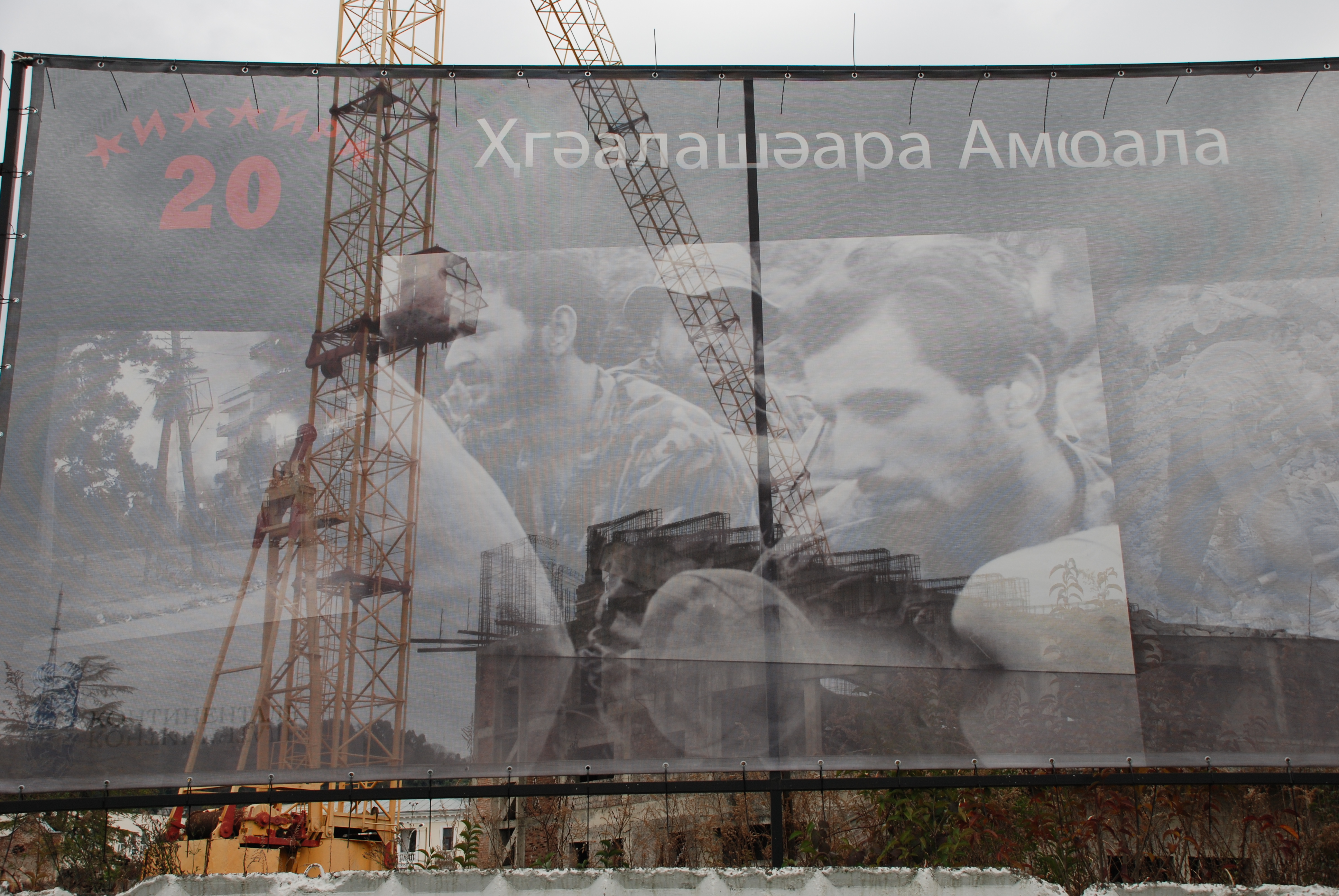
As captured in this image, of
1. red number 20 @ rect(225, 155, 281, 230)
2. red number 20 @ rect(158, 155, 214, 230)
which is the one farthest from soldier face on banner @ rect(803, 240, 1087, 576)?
red number 20 @ rect(158, 155, 214, 230)

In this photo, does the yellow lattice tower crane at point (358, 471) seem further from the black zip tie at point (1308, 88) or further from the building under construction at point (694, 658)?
the black zip tie at point (1308, 88)

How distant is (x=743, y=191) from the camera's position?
424cm

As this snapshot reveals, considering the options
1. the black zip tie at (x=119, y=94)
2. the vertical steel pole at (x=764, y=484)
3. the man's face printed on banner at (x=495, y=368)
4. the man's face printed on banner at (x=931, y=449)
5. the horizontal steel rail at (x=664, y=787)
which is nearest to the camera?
the horizontal steel rail at (x=664, y=787)

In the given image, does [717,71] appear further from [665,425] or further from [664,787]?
[664,787]

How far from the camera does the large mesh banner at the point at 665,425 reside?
12.1ft

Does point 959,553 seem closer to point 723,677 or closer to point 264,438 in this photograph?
point 723,677

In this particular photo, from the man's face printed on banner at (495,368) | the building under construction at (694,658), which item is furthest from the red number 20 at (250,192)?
the building under construction at (694,658)

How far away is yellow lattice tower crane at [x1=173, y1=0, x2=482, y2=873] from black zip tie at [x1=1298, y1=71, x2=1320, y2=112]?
3.54 m

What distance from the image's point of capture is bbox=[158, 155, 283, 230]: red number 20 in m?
4.18

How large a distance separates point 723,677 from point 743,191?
1.98m

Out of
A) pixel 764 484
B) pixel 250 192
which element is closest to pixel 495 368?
pixel 764 484

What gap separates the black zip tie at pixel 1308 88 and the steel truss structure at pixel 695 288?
257 cm

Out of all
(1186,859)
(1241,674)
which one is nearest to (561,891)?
(1241,674)

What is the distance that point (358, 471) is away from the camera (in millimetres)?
3926
